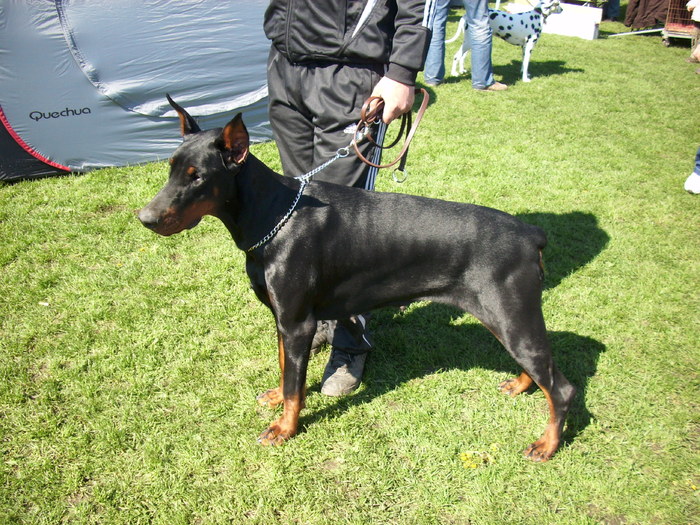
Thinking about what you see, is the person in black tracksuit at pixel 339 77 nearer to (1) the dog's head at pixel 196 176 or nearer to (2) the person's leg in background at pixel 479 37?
(1) the dog's head at pixel 196 176

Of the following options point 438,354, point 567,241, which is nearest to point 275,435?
point 438,354

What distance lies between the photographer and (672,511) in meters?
2.61

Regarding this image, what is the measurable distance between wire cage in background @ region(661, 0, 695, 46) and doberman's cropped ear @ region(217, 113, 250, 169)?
15.6 m

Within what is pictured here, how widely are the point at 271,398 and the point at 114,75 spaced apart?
4.40 metres

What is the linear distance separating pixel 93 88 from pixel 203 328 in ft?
11.4

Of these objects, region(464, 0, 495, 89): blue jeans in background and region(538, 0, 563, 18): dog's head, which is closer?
region(464, 0, 495, 89): blue jeans in background

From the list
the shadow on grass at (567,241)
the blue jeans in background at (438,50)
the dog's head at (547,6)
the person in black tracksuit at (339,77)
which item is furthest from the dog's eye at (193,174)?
the dog's head at (547,6)

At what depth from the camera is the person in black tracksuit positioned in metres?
2.74

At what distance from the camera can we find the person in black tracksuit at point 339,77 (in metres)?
2.74

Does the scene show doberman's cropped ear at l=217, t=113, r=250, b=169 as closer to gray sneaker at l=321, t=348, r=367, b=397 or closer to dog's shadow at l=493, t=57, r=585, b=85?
gray sneaker at l=321, t=348, r=367, b=397

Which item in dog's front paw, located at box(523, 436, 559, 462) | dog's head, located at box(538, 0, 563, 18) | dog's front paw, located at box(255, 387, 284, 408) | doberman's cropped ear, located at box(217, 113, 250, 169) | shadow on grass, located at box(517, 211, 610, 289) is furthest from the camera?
dog's head, located at box(538, 0, 563, 18)

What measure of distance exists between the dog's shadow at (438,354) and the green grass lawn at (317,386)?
15 mm

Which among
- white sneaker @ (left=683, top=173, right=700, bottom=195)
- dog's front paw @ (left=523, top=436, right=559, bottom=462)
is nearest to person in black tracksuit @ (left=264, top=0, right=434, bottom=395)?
dog's front paw @ (left=523, top=436, right=559, bottom=462)

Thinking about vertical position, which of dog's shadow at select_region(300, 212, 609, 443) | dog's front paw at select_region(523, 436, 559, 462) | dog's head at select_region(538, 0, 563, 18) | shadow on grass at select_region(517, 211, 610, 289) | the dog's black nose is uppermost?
the dog's black nose
